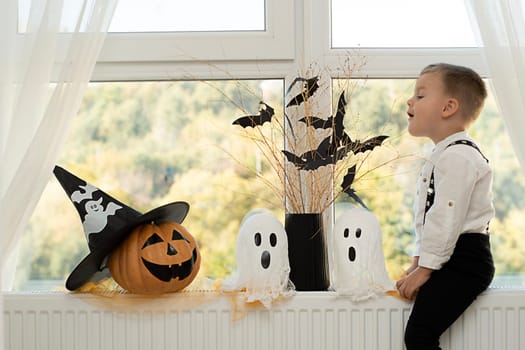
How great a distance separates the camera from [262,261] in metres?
2.00

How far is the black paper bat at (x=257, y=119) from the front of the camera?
2070 mm

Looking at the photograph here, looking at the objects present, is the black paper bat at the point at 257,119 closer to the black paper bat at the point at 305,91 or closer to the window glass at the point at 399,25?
the black paper bat at the point at 305,91

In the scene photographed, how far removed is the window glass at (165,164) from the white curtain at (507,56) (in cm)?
60

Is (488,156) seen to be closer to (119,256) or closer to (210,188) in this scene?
(210,188)

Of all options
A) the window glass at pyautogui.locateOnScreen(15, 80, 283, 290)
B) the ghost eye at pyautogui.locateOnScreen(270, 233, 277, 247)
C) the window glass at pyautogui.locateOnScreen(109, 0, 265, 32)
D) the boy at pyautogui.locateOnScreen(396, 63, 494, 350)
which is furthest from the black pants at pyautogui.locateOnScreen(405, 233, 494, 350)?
the window glass at pyautogui.locateOnScreen(109, 0, 265, 32)

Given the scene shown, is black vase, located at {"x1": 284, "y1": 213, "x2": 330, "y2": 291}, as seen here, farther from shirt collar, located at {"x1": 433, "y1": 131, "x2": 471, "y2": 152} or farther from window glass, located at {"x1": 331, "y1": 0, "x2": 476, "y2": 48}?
window glass, located at {"x1": 331, "y1": 0, "x2": 476, "y2": 48}

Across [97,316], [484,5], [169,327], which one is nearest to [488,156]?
[484,5]

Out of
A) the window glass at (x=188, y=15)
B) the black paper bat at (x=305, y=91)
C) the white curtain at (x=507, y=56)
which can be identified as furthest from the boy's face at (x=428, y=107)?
the window glass at (x=188, y=15)

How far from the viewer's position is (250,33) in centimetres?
225

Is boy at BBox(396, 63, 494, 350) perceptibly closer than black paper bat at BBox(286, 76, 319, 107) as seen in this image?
Yes

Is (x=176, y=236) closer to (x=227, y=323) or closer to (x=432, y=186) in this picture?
(x=227, y=323)

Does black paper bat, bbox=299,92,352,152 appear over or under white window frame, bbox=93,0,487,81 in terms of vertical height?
under

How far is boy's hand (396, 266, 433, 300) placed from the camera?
1961mm

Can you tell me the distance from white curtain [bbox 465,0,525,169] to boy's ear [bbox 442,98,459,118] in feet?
0.43
